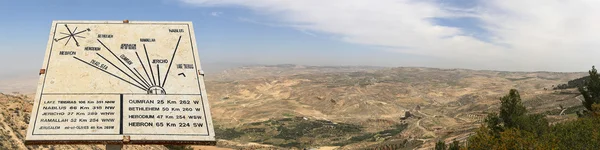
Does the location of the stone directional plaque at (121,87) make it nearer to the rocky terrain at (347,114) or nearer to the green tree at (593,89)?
the rocky terrain at (347,114)

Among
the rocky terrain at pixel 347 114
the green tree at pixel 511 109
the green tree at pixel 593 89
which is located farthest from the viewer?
the rocky terrain at pixel 347 114

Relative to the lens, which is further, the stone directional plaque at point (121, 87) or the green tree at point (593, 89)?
the green tree at point (593, 89)

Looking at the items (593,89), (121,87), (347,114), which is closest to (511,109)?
(593,89)

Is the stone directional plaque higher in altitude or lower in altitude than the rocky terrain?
higher

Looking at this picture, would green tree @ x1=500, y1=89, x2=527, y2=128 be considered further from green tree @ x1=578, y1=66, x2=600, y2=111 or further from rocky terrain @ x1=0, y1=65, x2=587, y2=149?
rocky terrain @ x1=0, y1=65, x2=587, y2=149

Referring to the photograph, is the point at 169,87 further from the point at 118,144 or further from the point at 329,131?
the point at 329,131

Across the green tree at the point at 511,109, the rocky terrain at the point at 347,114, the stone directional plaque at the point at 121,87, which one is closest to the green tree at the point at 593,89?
the green tree at the point at 511,109

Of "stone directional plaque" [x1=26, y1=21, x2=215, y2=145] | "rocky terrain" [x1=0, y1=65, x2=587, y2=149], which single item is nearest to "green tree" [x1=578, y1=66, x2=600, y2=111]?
"rocky terrain" [x1=0, y1=65, x2=587, y2=149]

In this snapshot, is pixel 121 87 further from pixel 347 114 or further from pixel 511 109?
pixel 347 114
